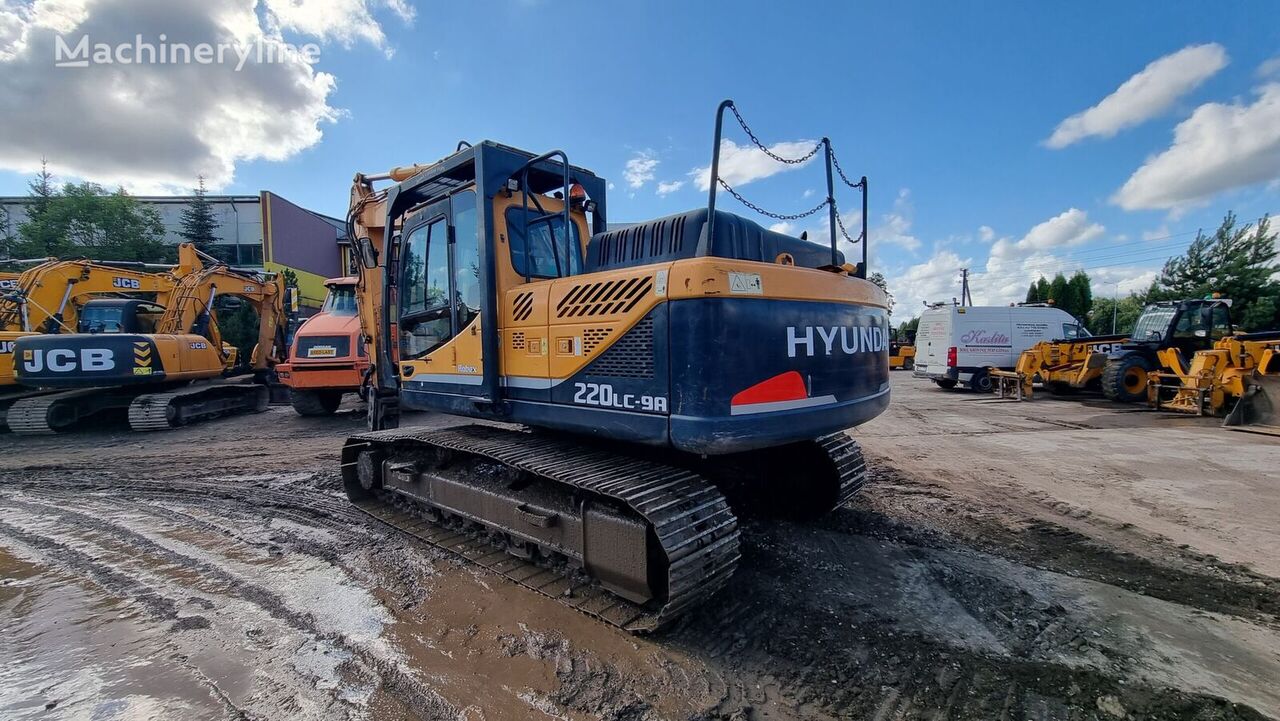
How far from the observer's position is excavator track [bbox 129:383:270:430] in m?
9.51

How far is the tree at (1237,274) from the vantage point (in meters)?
25.3

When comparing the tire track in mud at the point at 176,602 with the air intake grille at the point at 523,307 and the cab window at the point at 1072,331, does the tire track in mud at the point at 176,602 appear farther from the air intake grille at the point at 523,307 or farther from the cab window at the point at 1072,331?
the cab window at the point at 1072,331

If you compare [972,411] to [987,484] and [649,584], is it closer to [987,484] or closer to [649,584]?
[987,484]

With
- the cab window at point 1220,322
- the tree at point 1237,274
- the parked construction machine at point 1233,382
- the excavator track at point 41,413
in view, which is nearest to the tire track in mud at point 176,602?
the excavator track at point 41,413

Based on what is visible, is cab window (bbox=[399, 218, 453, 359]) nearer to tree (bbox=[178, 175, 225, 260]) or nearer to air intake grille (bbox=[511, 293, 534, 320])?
air intake grille (bbox=[511, 293, 534, 320])

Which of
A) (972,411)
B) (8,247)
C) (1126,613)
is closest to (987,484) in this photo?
(1126,613)

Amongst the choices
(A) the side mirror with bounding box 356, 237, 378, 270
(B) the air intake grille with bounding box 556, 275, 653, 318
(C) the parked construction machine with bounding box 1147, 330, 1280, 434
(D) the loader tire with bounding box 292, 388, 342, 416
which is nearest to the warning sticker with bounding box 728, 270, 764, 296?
(B) the air intake grille with bounding box 556, 275, 653, 318

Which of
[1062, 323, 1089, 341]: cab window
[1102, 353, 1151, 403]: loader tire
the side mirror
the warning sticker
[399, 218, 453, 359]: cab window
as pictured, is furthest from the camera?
[1062, 323, 1089, 341]: cab window

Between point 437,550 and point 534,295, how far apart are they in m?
2.15

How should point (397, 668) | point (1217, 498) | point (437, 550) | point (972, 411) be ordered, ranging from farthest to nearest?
point (972, 411) < point (1217, 498) < point (437, 550) < point (397, 668)

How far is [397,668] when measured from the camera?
2615mm

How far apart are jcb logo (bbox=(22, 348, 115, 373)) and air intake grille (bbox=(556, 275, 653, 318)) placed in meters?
10.5

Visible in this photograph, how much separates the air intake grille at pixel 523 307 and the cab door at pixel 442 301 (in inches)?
10.7

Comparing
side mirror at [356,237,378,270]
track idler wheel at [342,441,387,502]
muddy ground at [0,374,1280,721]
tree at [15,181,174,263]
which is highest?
tree at [15,181,174,263]
